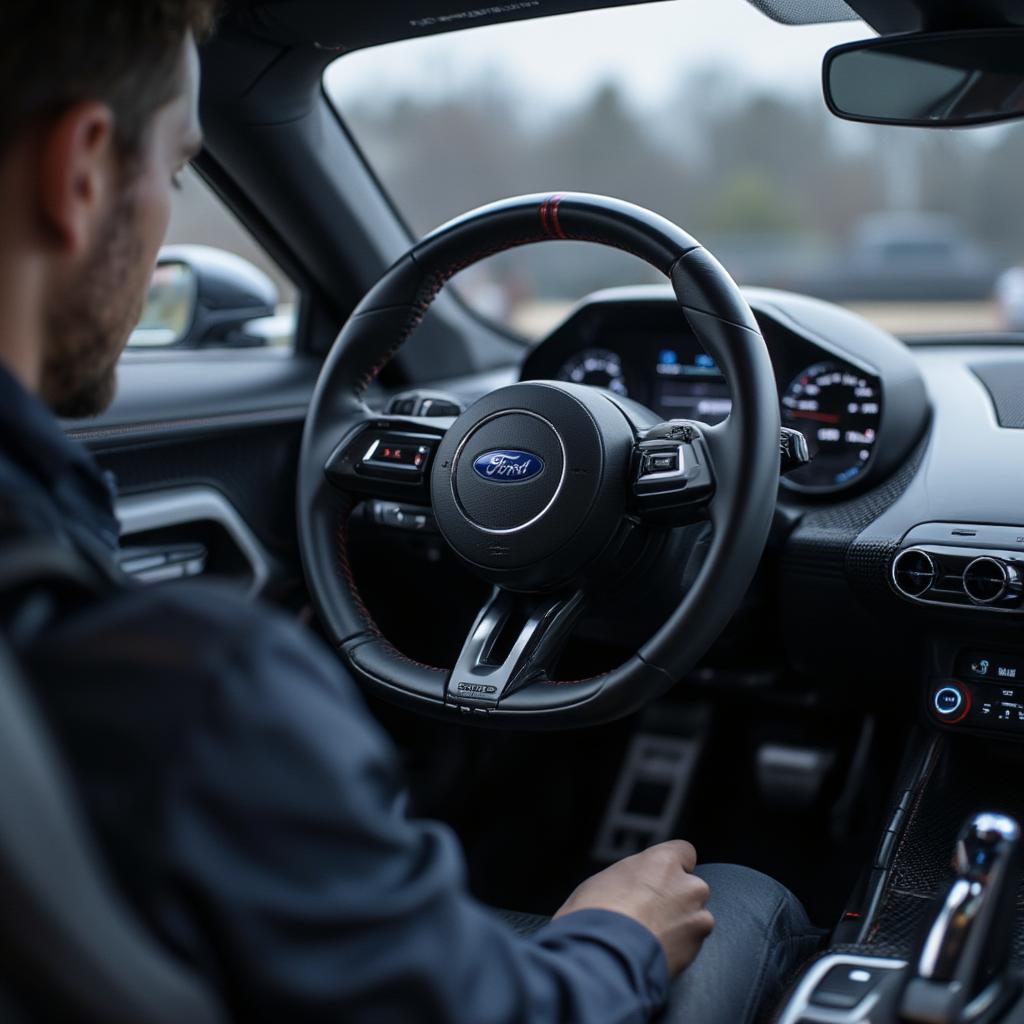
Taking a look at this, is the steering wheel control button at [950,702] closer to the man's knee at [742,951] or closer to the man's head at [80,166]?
the man's knee at [742,951]

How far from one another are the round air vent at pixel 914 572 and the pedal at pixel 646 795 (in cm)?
90

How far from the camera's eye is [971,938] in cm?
119

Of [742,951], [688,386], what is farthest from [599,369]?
[742,951]

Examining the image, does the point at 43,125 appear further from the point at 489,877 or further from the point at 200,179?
the point at 489,877

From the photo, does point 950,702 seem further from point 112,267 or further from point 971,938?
point 112,267

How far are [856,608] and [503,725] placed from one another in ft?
2.49

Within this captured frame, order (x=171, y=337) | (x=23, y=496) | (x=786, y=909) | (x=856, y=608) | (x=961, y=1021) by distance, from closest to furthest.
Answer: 1. (x=23, y=496)
2. (x=961, y=1021)
3. (x=786, y=909)
4. (x=856, y=608)
5. (x=171, y=337)

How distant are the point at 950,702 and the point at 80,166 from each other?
1.53 meters

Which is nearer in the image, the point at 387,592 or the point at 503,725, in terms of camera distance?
the point at 503,725

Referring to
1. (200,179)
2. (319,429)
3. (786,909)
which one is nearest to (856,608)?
(786,909)

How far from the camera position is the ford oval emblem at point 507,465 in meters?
1.64

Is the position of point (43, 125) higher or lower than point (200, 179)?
higher

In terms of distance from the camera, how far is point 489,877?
8.54 feet

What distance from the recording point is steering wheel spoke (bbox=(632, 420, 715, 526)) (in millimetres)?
1531
